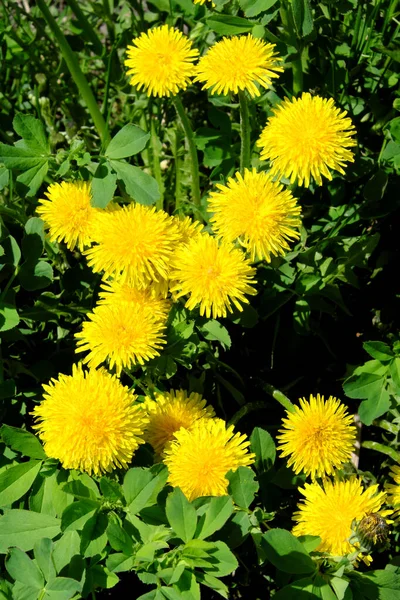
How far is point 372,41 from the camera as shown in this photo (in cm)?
276

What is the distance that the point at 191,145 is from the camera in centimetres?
251

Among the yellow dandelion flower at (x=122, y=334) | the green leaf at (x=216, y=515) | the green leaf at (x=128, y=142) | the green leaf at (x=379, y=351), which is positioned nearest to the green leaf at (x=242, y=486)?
the green leaf at (x=216, y=515)

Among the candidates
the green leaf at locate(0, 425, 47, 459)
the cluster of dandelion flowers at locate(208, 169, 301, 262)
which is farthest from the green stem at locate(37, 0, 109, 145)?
the green leaf at locate(0, 425, 47, 459)

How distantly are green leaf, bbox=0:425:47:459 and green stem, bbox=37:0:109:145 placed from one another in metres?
1.08

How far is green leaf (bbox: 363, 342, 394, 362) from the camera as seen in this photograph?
7.34 feet

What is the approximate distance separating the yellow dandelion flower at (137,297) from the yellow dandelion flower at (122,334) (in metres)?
0.03

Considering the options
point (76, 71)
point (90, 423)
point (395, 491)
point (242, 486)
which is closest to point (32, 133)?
point (76, 71)

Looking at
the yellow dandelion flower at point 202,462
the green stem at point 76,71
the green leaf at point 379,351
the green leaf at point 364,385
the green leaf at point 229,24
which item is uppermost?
the green stem at point 76,71

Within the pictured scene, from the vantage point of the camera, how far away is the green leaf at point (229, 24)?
2266 mm

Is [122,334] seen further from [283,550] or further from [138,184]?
[283,550]

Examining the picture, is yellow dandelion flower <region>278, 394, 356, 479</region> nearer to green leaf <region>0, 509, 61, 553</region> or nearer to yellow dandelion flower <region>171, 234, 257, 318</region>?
yellow dandelion flower <region>171, 234, 257, 318</region>

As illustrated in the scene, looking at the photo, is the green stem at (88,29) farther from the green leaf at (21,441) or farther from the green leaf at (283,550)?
the green leaf at (283,550)

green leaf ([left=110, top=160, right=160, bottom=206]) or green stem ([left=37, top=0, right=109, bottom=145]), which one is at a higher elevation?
green stem ([left=37, top=0, right=109, bottom=145])

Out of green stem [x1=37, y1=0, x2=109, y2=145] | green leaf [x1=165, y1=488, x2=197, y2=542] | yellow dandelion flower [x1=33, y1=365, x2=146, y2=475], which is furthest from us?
green stem [x1=37, y1=0, x2=109, y2=145]
